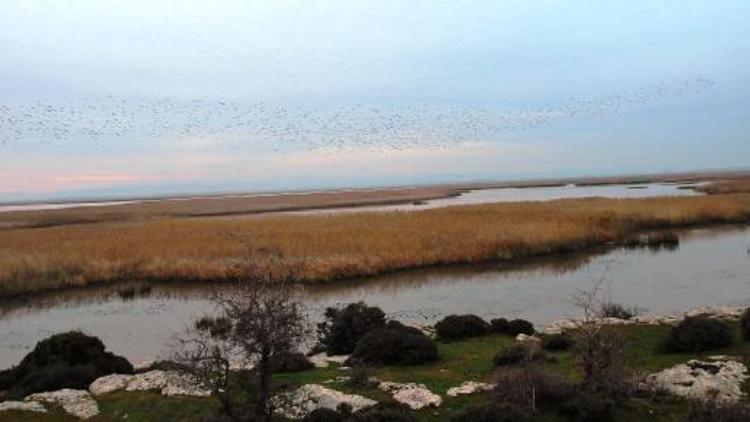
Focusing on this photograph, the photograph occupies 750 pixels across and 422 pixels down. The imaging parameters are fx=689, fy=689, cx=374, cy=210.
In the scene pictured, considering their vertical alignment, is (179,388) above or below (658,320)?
above

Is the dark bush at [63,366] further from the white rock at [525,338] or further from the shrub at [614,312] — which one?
the shrub at [614,312]

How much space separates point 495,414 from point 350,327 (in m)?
7.50

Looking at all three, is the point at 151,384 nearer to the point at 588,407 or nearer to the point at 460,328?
the point at 460,328

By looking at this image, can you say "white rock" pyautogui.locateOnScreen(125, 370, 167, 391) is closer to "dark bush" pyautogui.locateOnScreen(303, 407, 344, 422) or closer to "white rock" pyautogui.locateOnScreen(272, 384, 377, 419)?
"white rock" pyautogui.locateOnScreen(272, 384, 377, 419)

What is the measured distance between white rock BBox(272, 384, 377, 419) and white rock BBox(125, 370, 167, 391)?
3.12 metres

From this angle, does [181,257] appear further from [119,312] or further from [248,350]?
[248,350]

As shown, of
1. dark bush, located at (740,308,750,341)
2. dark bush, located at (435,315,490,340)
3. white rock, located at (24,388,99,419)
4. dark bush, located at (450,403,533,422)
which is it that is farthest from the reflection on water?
dark bush, located at (450,403,533,422)

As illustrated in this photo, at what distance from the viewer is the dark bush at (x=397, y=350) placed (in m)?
13.4

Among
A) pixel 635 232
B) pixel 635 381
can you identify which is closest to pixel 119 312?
pixel 635 381

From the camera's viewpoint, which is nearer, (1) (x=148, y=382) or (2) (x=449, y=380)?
(2) (x=449, y=380)

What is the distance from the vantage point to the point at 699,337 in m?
13.0

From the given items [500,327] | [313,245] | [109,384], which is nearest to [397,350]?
[500,327]

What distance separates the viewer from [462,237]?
36094mm

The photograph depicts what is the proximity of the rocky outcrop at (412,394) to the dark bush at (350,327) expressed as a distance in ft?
13.9
